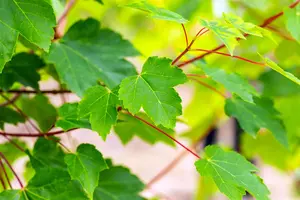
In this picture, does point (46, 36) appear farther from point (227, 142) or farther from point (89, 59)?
point (227, 142)

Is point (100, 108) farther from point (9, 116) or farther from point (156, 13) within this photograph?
point (9, 116)

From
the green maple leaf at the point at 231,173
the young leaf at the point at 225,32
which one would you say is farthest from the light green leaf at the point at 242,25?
the green maple leaf at the point at 231,173

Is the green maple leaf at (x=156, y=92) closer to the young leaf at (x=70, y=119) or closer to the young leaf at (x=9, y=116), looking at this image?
the young leaf at (x=70, y=119)

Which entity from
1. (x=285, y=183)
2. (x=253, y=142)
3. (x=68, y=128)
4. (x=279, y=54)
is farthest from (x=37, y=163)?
(x=285, y=183)

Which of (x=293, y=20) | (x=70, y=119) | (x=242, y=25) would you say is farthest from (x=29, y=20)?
(x=293, y=20)

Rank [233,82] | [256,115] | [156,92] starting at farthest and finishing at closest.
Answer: [256,115]
[233,82]
[156,92]

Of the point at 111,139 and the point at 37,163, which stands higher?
the point at 111,139
